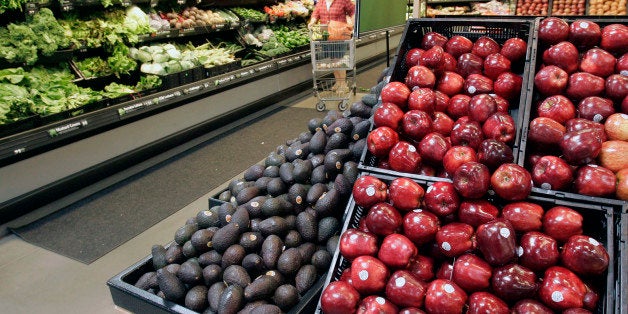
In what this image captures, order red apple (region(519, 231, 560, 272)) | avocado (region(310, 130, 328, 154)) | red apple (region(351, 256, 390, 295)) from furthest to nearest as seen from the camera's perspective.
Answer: avocado (region(310, 130, 328, 154)), red apple (region(351, 256, 390, 295)), red apple (region(519, 231, 560, 272))

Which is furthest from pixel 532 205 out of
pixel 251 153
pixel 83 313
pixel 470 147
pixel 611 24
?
pixel 251 153

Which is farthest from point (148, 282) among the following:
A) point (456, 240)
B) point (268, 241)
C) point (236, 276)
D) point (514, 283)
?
point (514, 283)

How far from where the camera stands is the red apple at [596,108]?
1590 mm

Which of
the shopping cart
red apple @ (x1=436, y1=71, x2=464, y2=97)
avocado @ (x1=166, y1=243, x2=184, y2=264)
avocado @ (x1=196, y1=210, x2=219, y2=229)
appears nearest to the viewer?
red apple @ (x1=436, y1=71, x2=464, y2=97)

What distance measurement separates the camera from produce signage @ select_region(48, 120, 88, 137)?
364 cm

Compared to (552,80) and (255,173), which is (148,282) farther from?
(552,80)

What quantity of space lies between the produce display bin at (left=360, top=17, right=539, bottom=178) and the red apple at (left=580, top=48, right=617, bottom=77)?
214 millimetres

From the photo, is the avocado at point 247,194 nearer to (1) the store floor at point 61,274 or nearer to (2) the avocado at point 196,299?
(2) the avocado at point 196,299

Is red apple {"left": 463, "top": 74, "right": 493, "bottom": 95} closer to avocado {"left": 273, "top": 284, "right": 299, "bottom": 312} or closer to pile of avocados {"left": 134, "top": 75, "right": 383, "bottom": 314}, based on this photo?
pile of avocados {"left": 134, "top": 75, "right": 383, "bottom": 314}

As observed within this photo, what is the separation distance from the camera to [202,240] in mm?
2049

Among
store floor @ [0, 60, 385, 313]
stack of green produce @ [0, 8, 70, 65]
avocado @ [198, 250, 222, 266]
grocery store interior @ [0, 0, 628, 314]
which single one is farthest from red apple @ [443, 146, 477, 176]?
stack of green produce @ [0, 8, 70, 65]

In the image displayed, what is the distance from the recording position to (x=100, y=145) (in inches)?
163

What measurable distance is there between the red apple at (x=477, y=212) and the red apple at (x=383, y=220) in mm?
222

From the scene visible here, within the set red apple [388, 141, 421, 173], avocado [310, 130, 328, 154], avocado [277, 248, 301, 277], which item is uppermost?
red apple [388, 141, 421, 173]
